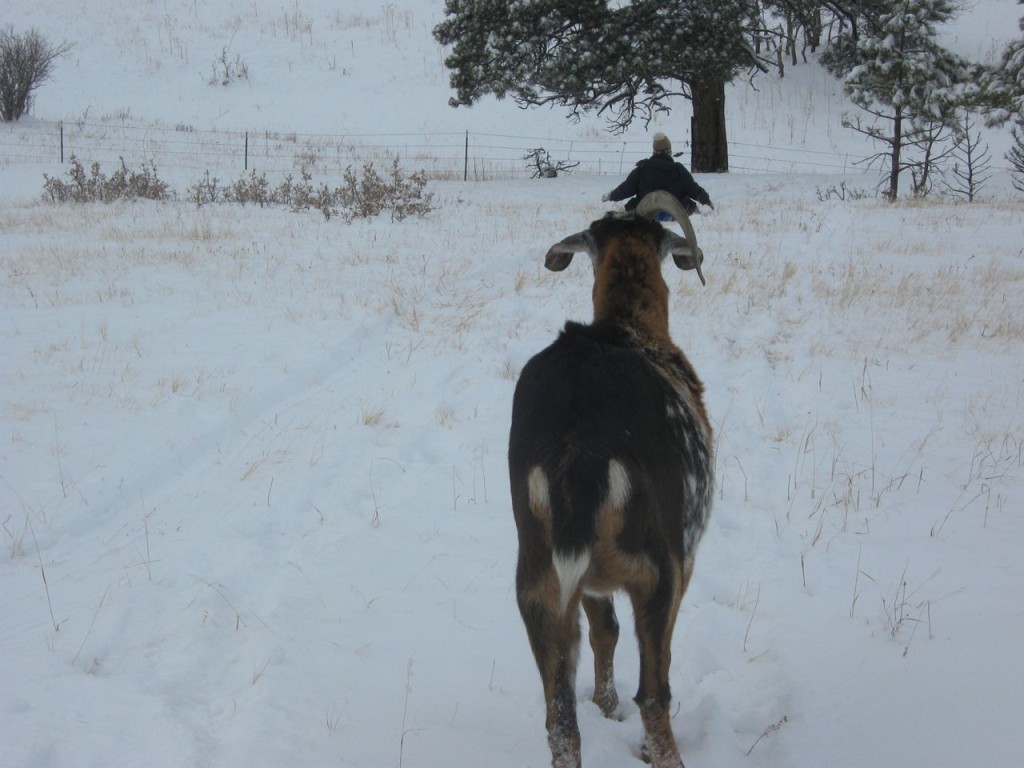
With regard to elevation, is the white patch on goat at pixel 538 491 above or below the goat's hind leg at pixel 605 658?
above

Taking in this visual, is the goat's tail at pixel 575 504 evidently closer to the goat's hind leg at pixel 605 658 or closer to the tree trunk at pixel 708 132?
the goat's hind leg at pixel 605 658

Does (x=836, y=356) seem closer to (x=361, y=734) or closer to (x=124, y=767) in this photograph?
(x=361, y=734)

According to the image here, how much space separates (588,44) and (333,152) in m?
10.5

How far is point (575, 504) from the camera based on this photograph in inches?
102

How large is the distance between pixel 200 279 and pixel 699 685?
8.47 m

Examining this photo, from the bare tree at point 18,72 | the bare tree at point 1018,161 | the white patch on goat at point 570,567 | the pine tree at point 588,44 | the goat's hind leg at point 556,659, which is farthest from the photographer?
the bare tree at point 18,72

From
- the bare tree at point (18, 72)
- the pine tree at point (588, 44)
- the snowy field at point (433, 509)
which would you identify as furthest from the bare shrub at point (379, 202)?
the bare tree at point (18, 72)

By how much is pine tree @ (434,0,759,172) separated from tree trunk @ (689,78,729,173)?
111cm

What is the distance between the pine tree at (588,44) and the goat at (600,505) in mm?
16902

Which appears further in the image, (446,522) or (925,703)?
(446,522)

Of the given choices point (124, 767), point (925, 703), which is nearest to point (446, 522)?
point (124, 767)

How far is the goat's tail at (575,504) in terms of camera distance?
8.42ft

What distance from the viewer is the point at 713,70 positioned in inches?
736

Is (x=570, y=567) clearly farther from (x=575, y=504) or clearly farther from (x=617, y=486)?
(x=617, y=486)
